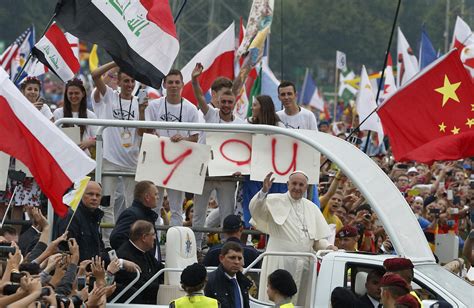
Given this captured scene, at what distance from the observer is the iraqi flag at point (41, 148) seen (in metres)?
12.3

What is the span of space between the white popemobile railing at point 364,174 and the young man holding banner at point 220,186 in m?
1.28

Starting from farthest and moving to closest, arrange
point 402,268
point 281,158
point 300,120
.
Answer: point 300,120, point 281,158, point 402,268

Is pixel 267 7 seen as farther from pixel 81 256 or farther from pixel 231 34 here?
pixel 81 256

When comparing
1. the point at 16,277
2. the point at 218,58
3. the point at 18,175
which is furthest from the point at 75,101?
the point at 16,277

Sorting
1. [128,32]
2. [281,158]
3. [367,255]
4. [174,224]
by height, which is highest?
[128,32]

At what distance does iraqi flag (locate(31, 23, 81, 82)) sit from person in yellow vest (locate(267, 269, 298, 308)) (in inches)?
191

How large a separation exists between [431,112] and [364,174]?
293cm

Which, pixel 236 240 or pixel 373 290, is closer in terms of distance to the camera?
pixel 373 290

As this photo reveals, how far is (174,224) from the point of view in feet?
51.3

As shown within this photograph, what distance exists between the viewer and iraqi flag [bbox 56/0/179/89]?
14.6 metres

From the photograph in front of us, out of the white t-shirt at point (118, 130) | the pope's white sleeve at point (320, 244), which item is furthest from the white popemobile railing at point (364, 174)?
the white t-shirt at point (118, 130)

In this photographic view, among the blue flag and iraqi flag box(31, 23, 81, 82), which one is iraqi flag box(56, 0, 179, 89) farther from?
the blue flag

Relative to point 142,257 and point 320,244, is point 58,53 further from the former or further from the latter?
point 320,244

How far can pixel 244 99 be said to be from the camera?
25906 mm
